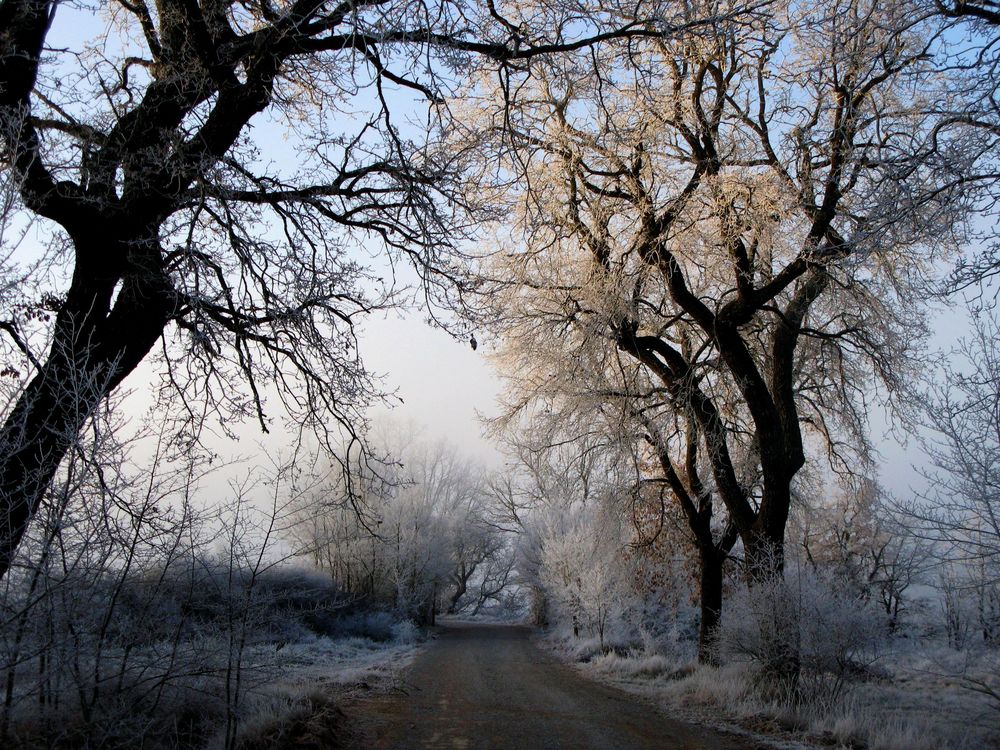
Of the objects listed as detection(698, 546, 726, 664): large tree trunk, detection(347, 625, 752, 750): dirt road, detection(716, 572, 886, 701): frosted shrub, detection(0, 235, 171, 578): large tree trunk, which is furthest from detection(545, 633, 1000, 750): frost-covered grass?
detection(0, 235, 171, 578): large tree trunk

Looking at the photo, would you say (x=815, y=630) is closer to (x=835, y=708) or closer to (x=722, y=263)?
(x=835, y=708)

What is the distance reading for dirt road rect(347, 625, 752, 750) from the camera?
7773 mm

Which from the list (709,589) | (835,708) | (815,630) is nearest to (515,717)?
(835,708)

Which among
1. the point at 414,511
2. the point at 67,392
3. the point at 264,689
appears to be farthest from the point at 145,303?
the point at 414,511

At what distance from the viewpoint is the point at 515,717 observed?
9.48 metres

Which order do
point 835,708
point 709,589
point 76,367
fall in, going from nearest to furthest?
point 76,367 < point 835,708 < point 709,589

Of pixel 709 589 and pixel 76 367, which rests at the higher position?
pixel 76 367

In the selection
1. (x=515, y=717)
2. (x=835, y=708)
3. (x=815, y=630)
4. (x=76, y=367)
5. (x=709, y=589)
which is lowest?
(x=515, y=717)

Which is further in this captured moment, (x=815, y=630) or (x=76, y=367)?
(x=815, y=630)

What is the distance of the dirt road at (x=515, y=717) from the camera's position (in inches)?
306

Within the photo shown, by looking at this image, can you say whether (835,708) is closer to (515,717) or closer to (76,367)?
(515,717)

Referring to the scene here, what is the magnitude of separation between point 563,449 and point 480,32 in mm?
10187

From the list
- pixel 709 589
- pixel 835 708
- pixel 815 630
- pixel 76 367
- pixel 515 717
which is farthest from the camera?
pixel 709 589

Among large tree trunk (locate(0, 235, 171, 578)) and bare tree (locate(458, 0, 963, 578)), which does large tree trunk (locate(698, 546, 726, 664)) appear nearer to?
bare tree (locate(458, 0, 963, 578))
